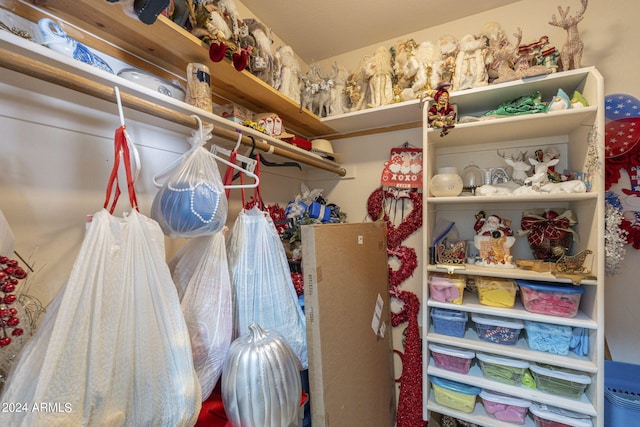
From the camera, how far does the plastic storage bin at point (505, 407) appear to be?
1095 millimetres

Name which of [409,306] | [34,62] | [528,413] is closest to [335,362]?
[409,306]

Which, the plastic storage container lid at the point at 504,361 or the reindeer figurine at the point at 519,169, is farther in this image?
the reindeer figurine at the point at 519,169

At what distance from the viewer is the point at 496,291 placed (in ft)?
3.76

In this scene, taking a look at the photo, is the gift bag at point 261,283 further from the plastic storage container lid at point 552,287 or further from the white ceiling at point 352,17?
the white ceiling at point 352,17

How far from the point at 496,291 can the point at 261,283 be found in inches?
→ 42.0

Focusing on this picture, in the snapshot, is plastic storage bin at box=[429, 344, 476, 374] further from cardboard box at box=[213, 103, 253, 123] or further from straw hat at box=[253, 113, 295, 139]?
cardboard box at box=[213, 103, 253, 123]

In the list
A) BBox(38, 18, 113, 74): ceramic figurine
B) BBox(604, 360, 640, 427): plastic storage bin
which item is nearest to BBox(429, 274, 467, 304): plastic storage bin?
BBox(604, 360, 640, 427): plastic storage bin

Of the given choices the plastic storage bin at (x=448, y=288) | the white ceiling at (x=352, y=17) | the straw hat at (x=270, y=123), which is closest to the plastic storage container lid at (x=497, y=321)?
the plastic storage bin at (x=448, y=288)

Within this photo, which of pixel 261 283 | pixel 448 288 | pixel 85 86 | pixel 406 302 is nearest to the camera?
pixel 85 86

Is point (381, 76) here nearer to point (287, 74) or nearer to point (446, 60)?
point (446, 60)

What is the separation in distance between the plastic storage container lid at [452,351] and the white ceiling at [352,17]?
180cm

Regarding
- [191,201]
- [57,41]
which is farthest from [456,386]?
[57,41]

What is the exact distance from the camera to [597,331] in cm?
95

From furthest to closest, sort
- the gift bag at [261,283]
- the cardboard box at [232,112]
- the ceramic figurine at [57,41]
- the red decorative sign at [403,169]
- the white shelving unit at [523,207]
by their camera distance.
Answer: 1. the red decorative sign at [403,169]
2. the cardboard box at [232,112]
3. the white shelving unit at [523,207]
4. the gift bag at [261,283]
5. the ceramic figurine at [57,41]
